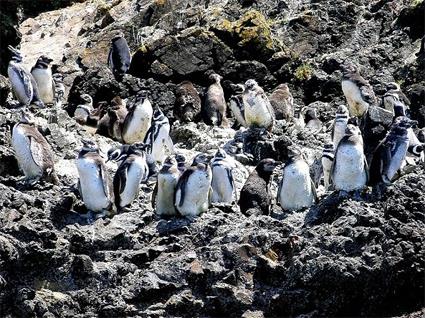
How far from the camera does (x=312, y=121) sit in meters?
21.5

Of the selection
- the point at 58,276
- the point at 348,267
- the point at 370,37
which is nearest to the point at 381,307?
the point at 348,267

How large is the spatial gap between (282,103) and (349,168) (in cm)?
795

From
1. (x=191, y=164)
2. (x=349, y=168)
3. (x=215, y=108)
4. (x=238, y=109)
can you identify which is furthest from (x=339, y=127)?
(x=349, y=168)

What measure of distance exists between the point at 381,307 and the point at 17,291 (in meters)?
4.16

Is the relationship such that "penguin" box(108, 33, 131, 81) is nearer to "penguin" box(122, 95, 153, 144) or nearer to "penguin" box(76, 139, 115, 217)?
"penguin" box(122, 95, 153, 144)

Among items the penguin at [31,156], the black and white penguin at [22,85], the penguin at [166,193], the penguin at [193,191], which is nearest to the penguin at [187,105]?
the black and white penguin at [22,85]

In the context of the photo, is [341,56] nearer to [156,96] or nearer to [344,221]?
[156,96]

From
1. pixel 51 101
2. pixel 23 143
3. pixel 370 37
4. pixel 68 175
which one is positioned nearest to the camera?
pixel 23 143

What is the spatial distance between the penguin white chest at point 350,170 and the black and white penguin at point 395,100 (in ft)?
13.6

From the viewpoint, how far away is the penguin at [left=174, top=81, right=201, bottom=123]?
72.0 feet

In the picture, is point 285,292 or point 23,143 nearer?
point 285,292

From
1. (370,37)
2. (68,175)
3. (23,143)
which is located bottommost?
(370,37)

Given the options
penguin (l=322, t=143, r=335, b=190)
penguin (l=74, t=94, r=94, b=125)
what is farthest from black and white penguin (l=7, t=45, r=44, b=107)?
penguin (l=322, t=143, r=335, b=190)

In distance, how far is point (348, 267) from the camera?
42.6 ft
